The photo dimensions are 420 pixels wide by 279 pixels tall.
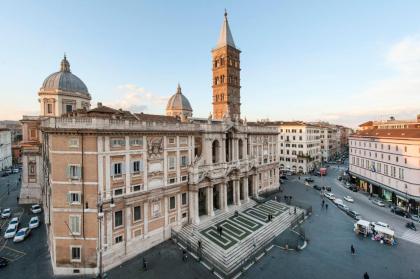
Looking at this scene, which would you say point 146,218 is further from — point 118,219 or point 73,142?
point 73,142

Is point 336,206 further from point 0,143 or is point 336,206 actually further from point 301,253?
point 0,143

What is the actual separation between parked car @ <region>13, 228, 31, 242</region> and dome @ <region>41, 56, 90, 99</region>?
1110 inches

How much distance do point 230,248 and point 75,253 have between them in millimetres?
17421

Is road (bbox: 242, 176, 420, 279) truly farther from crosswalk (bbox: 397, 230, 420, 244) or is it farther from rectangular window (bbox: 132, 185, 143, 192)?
rectangular window (bbox: 132, 185, 143, 192)

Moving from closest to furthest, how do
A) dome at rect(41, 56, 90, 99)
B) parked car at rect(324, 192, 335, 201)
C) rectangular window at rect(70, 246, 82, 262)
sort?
rectangular window at rect(70, 246, 82, 262) → dome at rect(41, 56, 90, 99) → parked car at rect(324, 192, 335, 201)

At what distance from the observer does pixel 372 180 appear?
51781mm

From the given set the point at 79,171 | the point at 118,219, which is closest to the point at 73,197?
the point at 79,171

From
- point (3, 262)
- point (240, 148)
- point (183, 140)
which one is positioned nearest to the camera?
point (3, 262)

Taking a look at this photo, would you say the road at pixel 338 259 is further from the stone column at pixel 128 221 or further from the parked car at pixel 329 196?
the stone column at pixel 128 221

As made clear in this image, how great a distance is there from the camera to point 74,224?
23203 mm

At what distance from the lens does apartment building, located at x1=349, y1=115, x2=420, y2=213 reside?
39781mm

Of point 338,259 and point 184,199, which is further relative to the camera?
point 184,199

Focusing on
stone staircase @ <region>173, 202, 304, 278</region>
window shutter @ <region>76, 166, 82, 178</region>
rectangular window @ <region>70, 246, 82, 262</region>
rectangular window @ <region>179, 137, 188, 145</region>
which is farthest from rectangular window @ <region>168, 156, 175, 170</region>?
rectangular window @ <region>70, 246, 82, 262</region>

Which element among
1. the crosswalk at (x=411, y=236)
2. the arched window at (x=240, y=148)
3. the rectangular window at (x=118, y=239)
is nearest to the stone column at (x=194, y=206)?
the rectangular window at (x=118, y=239)
